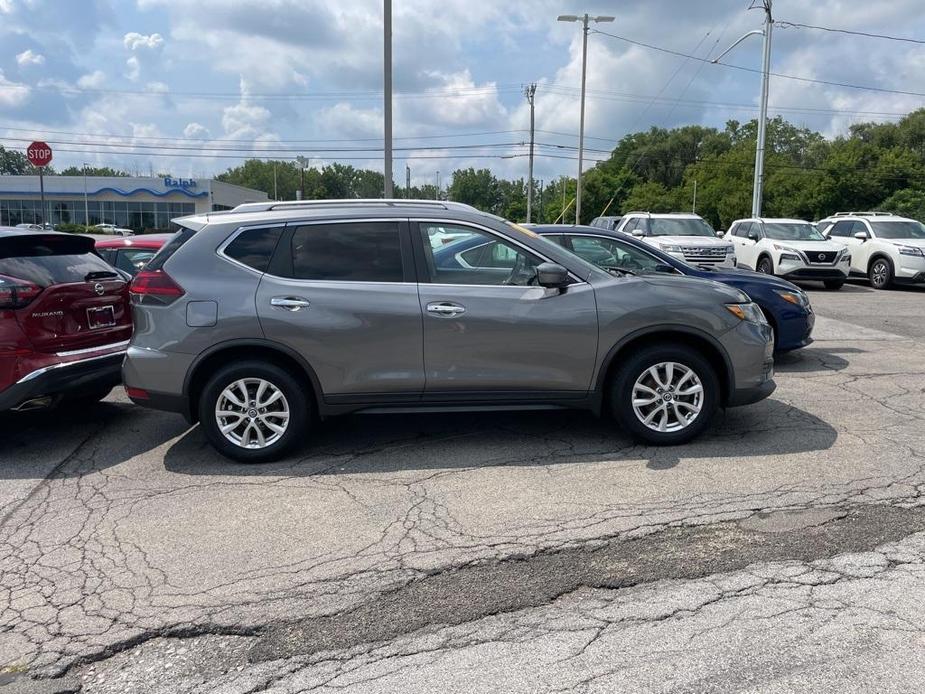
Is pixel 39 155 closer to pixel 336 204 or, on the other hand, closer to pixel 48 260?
pixel 48 260

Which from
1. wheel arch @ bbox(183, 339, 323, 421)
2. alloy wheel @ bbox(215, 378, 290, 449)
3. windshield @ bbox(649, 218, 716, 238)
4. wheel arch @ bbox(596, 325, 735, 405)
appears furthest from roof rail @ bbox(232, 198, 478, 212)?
windshield @ bbox(649, 218, 716, 238)

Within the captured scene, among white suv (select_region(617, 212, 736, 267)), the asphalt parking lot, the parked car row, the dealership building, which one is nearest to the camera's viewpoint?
the asphalt parking lot

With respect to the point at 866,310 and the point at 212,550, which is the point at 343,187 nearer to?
the point at 866,310

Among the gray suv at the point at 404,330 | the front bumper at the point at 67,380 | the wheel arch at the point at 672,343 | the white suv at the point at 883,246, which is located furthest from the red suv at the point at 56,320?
the white suv at the point at 883,246

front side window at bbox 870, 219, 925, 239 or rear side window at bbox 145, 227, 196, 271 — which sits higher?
front side window at bbox 870, 219, 925, 239

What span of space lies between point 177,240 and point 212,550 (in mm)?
→ 2491

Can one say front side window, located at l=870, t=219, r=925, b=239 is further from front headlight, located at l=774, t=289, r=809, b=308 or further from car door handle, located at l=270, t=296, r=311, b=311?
car door handle, located at l=270, t=296, r=311, b=311

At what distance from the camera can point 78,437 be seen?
648 cm

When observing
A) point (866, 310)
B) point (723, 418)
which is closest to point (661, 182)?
point (866, 310)

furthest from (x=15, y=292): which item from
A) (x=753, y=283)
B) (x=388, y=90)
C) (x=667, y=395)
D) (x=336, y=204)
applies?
(x=388, y=90)

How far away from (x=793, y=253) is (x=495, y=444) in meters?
14.1

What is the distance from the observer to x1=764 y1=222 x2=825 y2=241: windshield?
1875 cm

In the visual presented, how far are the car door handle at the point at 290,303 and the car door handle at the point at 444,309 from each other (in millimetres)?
845

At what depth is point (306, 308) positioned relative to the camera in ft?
17.8
